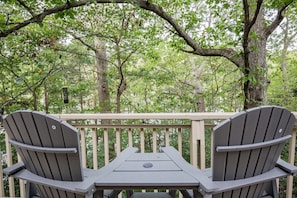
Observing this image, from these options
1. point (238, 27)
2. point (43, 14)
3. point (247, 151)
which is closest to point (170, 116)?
point (247, 151)

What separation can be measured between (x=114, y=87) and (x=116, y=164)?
5148mm

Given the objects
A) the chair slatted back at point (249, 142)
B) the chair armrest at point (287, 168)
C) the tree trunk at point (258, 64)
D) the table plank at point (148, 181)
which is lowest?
the table plank at point (148, 181)

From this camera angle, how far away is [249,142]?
4.00 ft

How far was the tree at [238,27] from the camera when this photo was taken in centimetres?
304

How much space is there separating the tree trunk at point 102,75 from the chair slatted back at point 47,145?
445 centimetres

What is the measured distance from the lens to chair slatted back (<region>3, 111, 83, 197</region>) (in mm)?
1216

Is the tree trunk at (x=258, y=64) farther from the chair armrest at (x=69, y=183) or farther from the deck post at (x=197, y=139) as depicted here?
the chair armrest at (x=69, y=183)

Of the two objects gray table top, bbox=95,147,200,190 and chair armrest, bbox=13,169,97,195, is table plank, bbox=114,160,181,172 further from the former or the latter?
chair armrest, bbox=13,169,97,195

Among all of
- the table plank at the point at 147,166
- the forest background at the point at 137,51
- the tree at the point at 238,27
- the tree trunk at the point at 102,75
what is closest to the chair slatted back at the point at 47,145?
the table plank at the point at 147,166

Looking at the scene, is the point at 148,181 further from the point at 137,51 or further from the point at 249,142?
the point at 137,51

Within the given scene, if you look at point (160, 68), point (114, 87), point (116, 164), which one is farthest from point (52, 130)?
point (160, 68)

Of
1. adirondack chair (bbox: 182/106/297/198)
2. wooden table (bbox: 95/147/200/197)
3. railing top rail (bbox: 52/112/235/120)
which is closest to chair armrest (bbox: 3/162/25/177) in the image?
wooden table (bbox: 95/147/200/197)

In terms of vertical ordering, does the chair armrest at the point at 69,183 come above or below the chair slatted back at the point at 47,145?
below

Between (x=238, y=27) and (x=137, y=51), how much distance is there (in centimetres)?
278
